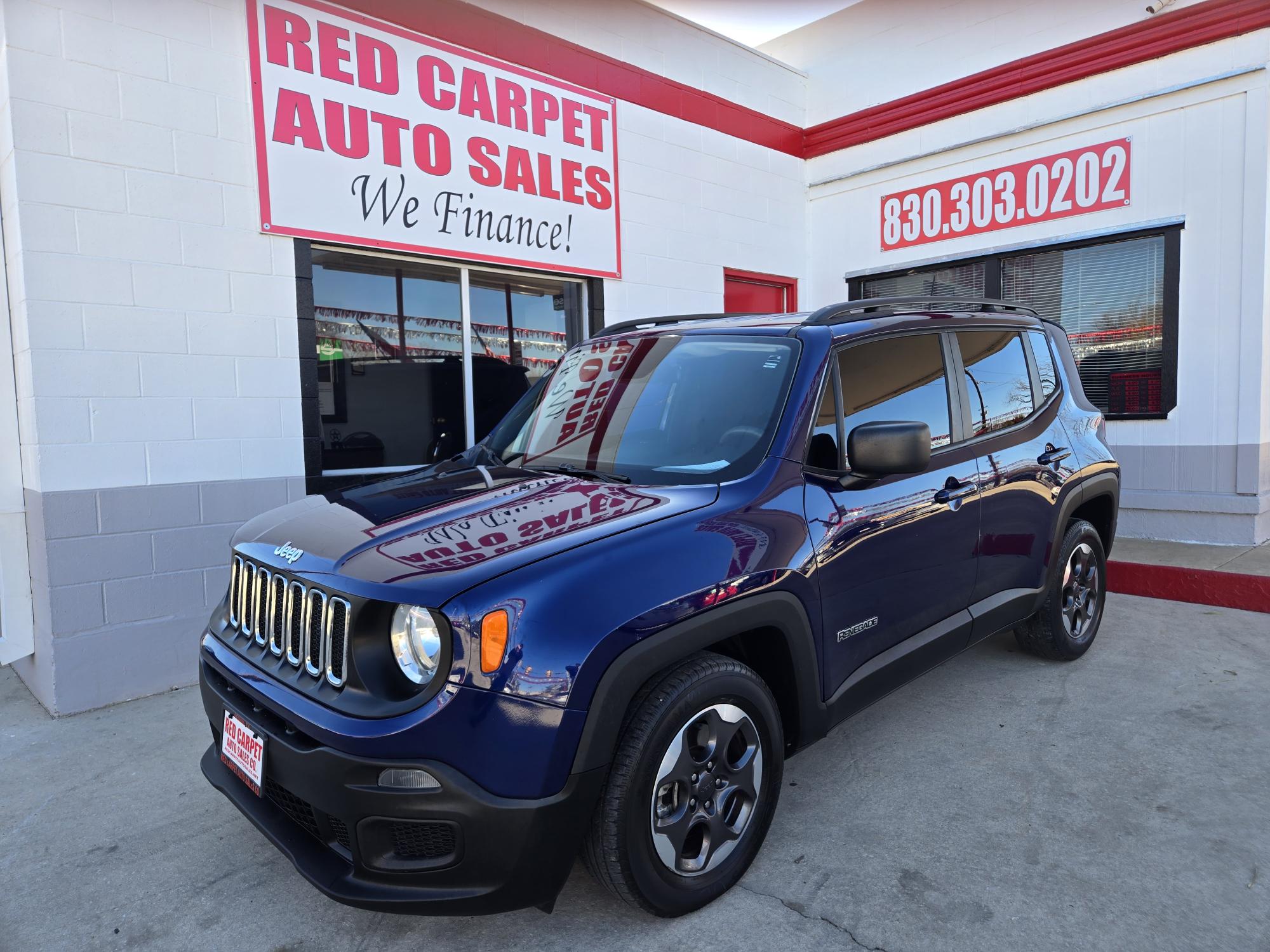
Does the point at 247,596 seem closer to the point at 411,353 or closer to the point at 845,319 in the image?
the point at 845,319

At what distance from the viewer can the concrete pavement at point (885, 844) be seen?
2400 mm

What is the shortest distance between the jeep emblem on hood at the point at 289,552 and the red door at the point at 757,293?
6118 mm

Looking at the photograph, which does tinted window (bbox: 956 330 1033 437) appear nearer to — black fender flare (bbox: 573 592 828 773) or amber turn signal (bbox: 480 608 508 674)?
black fender flare (bbox: 573 592 828 773)

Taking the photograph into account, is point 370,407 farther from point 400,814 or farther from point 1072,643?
point 1072,643

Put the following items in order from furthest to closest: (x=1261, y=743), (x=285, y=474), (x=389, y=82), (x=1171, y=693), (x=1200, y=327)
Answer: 1. (x=1200, y=327)
2. (x=389, y=82)
3. (x=285, y=474)
4. (x=1171, y=693)
5. (x=1261, y=743)

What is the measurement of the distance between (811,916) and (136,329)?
14.2 ft

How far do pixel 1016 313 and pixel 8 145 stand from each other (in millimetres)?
5240

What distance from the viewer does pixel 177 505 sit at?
461 centimetres

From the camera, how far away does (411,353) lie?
5.82 metres

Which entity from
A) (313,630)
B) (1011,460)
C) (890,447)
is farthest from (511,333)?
(313,630)

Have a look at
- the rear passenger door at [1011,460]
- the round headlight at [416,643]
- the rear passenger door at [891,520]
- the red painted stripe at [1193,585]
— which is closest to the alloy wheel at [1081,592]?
the rear passenger door at [1011,460]

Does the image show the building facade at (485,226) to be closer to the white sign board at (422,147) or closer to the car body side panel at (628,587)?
the white sign board at (422,147)

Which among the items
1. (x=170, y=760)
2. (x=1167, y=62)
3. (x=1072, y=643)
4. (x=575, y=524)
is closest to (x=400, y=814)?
(x=575, y=524)

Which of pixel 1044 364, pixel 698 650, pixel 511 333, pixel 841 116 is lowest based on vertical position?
pixel 698 650
